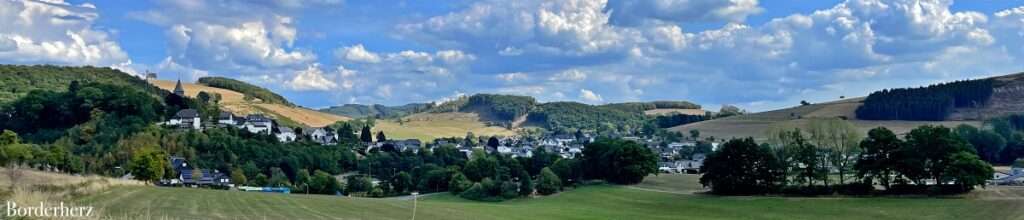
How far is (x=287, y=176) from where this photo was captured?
94.2m

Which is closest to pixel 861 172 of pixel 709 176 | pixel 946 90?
pixel 709 176

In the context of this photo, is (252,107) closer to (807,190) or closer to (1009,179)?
(807,190)

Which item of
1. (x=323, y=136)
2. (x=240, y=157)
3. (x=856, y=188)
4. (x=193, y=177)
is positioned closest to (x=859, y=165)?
(x=856, y=188)

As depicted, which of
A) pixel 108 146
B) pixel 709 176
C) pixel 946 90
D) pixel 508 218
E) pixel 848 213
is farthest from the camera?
pixel 946 90

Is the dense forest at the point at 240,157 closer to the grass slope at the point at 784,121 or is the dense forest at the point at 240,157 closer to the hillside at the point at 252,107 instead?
the hillside at the point at 252,107

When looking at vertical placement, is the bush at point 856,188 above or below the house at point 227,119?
below

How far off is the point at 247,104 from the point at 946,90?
14598cm

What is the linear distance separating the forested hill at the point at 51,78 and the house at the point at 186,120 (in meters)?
28.8

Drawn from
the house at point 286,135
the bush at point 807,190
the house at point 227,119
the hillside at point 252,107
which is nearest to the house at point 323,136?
the house at point 286,135

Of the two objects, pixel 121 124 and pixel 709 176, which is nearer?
pixel 709 176

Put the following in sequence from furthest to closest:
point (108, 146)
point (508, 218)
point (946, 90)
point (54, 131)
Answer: point (946, 90)
point (54, 131)
point (108, 146)
point (508, 218)

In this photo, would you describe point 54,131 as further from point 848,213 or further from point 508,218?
point 848,213

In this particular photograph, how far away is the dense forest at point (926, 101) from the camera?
160 meters

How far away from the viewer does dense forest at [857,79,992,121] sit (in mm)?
159500
